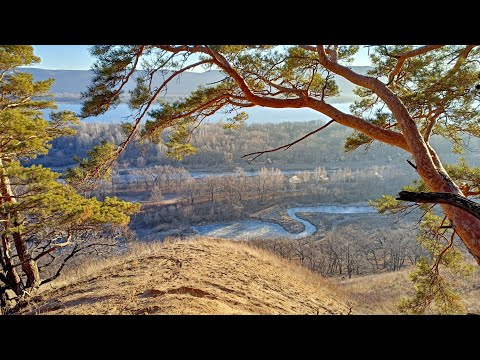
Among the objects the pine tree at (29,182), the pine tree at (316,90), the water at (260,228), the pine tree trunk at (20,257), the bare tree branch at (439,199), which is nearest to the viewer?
the bare tree branch at (439,199)

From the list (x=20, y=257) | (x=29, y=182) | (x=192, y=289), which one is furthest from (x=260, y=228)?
(x=192, y=289)

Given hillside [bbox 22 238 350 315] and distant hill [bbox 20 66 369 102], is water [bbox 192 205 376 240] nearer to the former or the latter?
hillside [bbox 22 238 350 315]

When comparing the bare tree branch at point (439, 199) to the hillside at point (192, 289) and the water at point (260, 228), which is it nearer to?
the hillside at point (192, 289)

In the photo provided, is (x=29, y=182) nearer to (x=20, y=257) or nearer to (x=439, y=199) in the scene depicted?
(x=20, y=257)

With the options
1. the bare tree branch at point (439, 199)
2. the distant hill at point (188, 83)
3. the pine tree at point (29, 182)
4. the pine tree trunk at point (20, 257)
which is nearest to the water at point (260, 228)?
the pine tree trunk at point (20, 257)

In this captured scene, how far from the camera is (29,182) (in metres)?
4.76

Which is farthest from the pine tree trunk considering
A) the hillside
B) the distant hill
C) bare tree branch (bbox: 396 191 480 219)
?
bare tree branch (bbox: 396 191 480 219)

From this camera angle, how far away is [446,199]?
4.27ft

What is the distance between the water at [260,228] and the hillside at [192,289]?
1538cm

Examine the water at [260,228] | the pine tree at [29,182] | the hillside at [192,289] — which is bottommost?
the water at [260,228]

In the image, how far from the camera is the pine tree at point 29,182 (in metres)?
4.27

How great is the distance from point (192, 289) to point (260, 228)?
21.7m

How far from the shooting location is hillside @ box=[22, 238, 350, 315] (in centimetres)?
328
